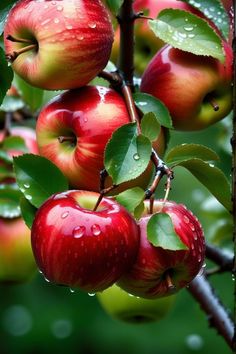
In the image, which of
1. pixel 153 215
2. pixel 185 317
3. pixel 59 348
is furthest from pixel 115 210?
pixel 59 348

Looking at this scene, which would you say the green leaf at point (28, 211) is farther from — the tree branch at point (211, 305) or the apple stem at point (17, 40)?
the tree branch at point (211, 305)

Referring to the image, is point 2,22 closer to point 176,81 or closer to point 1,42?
point 1,42

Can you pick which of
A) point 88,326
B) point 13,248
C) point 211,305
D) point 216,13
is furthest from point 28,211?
point 88,326

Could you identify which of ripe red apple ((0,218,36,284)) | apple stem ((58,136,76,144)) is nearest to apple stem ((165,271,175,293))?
apple stem ((58,136,76,144))

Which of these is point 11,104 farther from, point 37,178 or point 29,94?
point 37,178

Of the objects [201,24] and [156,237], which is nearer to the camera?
[156,237]

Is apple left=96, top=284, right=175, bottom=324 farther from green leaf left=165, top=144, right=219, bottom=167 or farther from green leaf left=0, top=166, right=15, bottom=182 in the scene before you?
green leaf left=165, top=144, right=219, bottom=167
